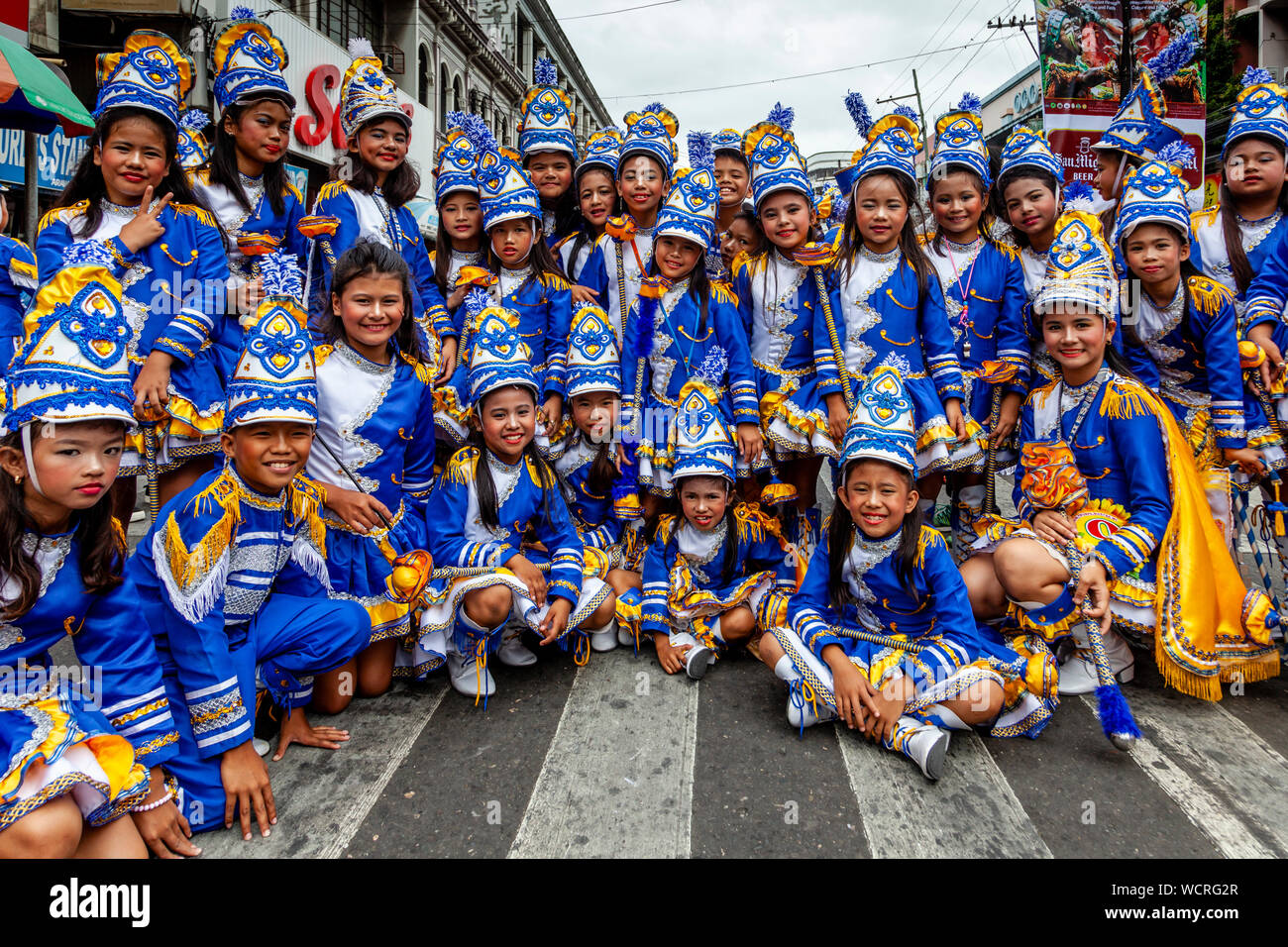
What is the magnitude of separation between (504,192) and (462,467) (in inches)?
57.8

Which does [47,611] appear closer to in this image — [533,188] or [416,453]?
[416,453]

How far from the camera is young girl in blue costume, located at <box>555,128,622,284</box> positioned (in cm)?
408

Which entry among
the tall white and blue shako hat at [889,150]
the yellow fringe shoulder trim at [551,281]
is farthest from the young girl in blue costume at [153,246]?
the tall white and blue shako hat at [889,150]

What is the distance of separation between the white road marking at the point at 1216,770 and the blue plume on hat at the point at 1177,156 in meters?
2.38

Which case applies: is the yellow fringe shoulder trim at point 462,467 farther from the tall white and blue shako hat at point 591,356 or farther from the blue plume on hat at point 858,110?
the blue plume on hat at point 858,110

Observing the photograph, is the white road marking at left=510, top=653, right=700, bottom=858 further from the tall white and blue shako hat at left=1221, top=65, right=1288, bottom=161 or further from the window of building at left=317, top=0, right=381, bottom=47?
the window of building at left=317, top=0, right=381, bottom=47

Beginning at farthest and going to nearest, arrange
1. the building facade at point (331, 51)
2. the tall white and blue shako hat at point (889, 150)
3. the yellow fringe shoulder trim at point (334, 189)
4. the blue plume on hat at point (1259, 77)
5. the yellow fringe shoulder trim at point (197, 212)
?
the building facade at point (331, 51) < the yellow fringe shoulder trim at point (334, 189) < the blue plume on hat at point (1259, 77) < the tall white and blue shako hat at point (889, 150) < the yellow fringe shoulder trim at point (197, 212)

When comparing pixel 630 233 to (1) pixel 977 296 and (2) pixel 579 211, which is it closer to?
(2) pixel 579 211

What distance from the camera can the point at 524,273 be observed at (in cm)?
386

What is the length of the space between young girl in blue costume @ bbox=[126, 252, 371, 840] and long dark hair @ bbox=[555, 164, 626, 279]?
173 cm

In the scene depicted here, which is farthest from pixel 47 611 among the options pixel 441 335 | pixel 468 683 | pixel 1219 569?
pixel 1219 569

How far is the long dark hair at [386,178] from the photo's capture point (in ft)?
12.2

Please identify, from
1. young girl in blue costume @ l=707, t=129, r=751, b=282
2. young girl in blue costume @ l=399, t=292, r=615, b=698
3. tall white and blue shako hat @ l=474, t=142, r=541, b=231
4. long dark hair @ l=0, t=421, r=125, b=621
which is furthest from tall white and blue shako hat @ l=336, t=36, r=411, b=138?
long dark hair @ l=0, t=421, r=125, b=621
